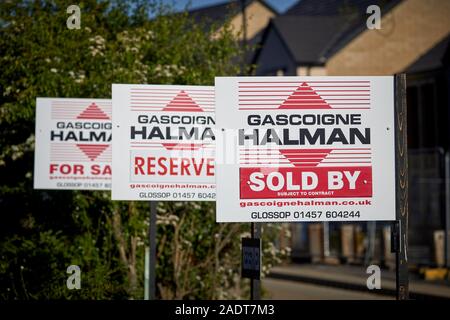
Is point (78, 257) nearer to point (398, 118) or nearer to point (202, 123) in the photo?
point (202, 123)

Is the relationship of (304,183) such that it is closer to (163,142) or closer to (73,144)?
(163,142)

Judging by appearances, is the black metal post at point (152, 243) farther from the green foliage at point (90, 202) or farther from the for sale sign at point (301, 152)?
the for sale sign at point (301, 152)

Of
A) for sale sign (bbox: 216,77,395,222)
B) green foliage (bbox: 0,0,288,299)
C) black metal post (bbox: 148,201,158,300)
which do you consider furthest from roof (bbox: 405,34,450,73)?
for sale sign (bbox: 216,77,395,222)

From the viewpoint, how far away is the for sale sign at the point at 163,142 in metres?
9.14

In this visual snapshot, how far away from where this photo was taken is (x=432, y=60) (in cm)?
3731

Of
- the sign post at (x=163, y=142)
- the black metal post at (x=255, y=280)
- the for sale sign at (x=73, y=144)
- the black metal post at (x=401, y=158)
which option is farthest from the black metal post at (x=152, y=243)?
the black metal post at (x=401, y=158)

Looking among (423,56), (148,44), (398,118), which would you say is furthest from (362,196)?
(423,56)

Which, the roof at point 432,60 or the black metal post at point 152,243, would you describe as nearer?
the black metal post at point 152,243

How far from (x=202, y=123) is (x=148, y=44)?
5639 millimetres

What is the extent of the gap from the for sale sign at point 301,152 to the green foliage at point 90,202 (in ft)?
16.9

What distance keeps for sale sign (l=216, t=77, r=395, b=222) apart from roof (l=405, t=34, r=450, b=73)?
27375 millimetres

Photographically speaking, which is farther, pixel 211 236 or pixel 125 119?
pixel 211 236

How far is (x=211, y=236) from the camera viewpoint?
1434cm

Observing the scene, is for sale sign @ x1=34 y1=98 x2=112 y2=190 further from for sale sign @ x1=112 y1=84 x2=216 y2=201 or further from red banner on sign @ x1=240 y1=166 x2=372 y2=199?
red banner on sign @ x1=240 y1=166 x2=372 y2=199
